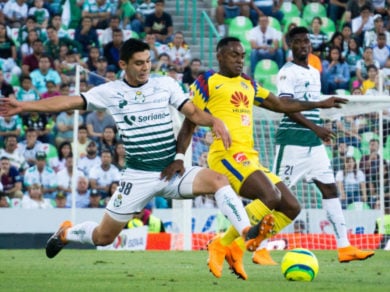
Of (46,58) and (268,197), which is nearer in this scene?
(268,197)

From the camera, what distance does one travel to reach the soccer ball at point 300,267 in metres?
10.6

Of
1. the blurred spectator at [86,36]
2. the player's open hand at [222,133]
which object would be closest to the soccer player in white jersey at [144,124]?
the player's open hand at [222,133]

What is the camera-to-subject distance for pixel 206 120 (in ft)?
34.4

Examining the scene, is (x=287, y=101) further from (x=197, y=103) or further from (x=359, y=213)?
(x=359, y=213)

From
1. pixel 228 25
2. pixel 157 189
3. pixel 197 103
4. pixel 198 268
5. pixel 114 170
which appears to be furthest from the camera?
pixel 228 25

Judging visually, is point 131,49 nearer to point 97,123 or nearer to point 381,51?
point 97,123

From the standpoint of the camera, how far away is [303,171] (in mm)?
13508

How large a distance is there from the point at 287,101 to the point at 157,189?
201 centimetres

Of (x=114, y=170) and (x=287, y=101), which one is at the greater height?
(x=287, y=101)

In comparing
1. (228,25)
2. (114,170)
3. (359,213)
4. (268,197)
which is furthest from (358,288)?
(228,25)

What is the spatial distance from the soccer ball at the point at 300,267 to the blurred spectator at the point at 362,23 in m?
15.8

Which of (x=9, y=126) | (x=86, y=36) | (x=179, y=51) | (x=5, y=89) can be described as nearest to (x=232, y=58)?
(x=9, y=126)

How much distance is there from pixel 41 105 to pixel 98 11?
15.5 meters

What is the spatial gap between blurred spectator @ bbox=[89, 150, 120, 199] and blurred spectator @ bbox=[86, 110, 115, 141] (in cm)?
86
